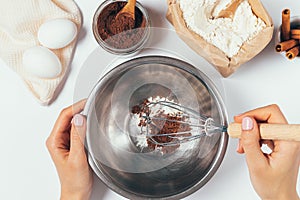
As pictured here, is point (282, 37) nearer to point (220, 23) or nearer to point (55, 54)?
point (220, 23)

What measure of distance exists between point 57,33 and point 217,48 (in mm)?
268

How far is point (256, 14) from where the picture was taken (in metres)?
0.84

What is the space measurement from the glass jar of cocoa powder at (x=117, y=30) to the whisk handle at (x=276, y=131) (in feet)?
0.81

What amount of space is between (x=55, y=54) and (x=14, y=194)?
262 mm

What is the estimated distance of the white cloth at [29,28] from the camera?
916mm

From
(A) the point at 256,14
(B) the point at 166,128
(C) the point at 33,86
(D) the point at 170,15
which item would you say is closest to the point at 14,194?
(C) the point at 33,86

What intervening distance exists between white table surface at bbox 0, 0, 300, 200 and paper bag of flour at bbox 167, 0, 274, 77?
1.1 inches

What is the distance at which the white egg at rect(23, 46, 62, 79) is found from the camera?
2.87ft

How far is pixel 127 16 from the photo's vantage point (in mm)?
878

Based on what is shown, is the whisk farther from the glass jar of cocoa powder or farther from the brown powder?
the glass jar of cocoa powder

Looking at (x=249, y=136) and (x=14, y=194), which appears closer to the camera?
(x=249, y=136)

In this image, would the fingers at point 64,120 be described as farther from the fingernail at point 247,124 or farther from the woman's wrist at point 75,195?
the fingernail at point 247,124

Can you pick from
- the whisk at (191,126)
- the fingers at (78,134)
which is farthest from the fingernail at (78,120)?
the whisk at (191,126)

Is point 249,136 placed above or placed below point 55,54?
below
